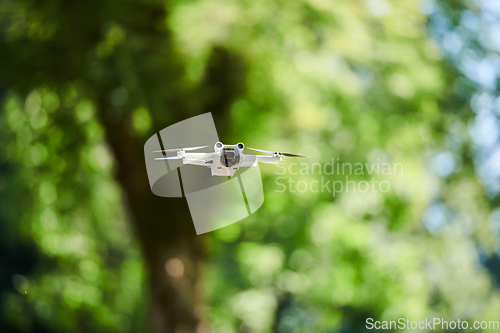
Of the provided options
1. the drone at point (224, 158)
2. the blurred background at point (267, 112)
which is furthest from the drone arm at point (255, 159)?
the blurred background at point (267, 112)

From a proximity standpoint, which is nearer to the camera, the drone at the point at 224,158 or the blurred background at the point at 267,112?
the drone at the point at 224,158

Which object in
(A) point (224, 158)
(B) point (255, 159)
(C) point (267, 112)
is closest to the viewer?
(A) point (224, 158)

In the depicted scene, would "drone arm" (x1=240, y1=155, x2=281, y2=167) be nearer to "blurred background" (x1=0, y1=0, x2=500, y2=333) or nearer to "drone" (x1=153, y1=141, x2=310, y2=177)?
"drone" (x1=153, y1=141, x2=310, y2=177)

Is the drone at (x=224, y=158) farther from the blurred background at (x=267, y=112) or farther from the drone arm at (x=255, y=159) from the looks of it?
the blurred background at (x=267, y=112)

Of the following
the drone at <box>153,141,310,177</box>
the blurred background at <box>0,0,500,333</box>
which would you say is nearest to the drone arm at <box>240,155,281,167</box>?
the drone at <box>153,141,310,177</box>

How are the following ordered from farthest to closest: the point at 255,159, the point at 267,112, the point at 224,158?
the point at 267,112 → the point at 255,159 → the point at 224,158

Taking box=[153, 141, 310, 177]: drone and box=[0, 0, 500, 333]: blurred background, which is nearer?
box=[153, 141, 310, 177]: drone

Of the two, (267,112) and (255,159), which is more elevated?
(255,159)

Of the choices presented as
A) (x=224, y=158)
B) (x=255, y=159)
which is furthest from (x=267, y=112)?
(x=224, y=158)

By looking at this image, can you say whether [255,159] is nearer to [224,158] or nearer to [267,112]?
[224,158]
